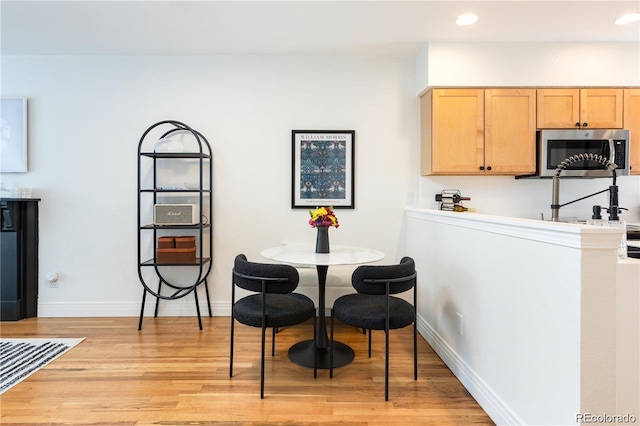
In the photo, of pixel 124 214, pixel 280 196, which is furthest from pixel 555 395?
pixel 124 214

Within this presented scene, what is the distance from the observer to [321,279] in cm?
236

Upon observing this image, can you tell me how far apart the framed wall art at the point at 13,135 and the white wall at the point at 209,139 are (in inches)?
3.1

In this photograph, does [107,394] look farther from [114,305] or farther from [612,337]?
[612,337]

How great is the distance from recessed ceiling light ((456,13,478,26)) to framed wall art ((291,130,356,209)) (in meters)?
1.22

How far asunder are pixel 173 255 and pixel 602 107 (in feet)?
12.9

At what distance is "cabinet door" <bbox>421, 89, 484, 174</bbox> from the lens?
2998 millimetres

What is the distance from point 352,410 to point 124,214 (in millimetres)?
2747

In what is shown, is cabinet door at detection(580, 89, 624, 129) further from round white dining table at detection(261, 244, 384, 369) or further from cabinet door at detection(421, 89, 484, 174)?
round white dining table at detection(261, 244, 384, 369)

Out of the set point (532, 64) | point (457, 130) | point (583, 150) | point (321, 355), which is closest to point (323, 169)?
point (457, 130)

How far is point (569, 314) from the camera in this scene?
130 centimetres

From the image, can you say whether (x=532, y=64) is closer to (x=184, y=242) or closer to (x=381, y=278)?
(x=381, y=278)

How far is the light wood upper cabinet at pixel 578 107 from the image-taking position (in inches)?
117

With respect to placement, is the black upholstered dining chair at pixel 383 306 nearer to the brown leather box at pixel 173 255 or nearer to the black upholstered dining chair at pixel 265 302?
the black upholstered dining chair at pixel 265 302

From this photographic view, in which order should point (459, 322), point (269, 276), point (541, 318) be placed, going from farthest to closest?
point (459, 322) < point (269, 276) < point (541, 318)
